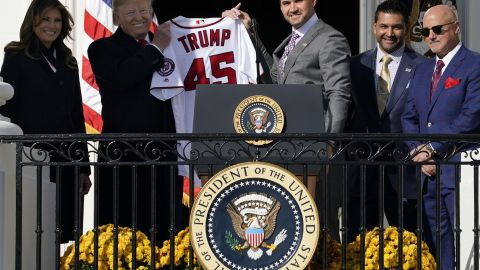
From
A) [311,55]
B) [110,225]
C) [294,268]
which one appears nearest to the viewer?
[294,268]

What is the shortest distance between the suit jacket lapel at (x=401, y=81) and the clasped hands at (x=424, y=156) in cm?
77

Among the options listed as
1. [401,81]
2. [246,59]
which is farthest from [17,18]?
[401,81]

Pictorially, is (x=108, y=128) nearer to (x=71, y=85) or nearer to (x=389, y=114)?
(x=71, y=85)

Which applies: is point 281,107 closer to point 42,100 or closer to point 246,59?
point 246,59

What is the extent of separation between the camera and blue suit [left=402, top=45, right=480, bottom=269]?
9148 mm

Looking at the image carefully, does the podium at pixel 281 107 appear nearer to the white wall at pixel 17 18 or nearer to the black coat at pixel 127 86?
the black coat at pixel 127 86

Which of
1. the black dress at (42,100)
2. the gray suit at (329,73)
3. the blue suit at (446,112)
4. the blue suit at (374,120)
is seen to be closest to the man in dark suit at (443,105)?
the blue suit at (446,112)

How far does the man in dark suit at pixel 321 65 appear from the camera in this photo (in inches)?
371

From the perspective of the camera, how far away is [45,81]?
9914mm

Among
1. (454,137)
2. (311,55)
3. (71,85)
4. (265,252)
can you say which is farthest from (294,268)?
(71,85)

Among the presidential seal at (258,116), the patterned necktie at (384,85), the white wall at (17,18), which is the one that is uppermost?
the white wall at (17,18)

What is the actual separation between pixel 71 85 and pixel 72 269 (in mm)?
1682

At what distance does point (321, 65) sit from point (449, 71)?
0.84 metres

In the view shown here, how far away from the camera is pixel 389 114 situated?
9922 millimetres
